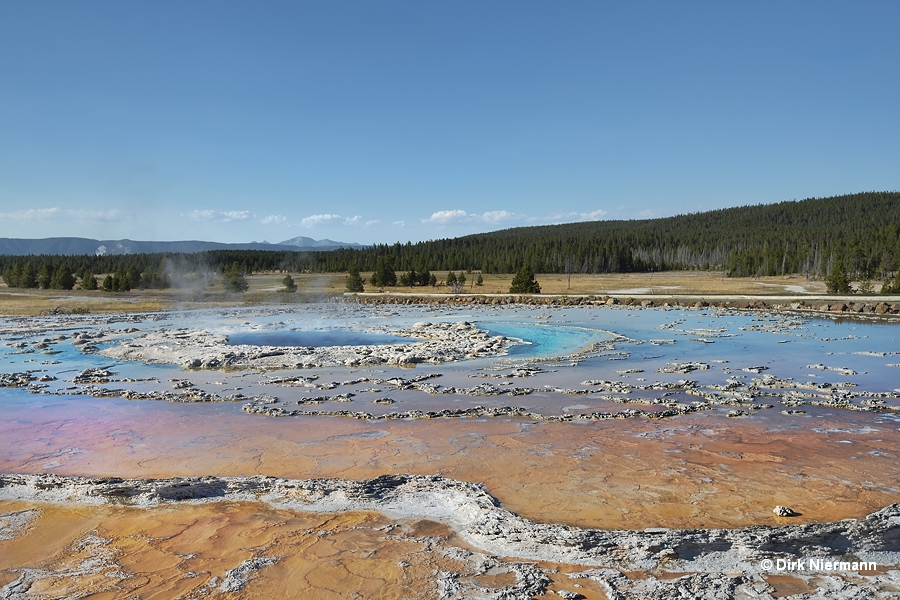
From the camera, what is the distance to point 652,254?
389ft

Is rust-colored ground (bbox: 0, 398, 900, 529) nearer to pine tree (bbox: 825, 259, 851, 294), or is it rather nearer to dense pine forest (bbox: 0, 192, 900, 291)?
pine tree (bbox: 825, 259, 851, 294)

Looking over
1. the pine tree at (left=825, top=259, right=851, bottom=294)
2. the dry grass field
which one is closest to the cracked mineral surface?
the dry grass field

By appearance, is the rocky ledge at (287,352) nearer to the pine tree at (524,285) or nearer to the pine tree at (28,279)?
the pine tree at (524,285)

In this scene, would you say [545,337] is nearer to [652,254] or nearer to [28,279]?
[28,279]

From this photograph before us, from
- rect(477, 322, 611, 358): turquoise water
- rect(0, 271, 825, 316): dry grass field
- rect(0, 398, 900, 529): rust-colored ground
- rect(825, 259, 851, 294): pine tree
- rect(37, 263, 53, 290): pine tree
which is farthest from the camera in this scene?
rect(37, 263, 53, 290): pine tree

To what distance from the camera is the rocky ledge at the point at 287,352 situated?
60.6 feet

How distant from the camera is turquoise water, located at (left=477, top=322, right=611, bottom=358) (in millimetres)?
21125

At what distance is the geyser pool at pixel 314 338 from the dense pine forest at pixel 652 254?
1409 inches

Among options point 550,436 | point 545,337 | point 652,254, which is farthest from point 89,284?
point 652,254

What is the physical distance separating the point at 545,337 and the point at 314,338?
9768 millimetres

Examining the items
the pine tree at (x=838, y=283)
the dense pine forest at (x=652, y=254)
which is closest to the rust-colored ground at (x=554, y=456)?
the pine tree at (x=838, y=283)

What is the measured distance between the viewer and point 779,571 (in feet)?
18.8

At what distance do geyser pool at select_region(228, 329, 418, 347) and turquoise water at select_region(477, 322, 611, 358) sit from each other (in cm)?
485

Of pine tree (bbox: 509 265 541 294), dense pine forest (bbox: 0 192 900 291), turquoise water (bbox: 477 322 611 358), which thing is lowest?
turquoise water (bbox: 477 322 611 358)
